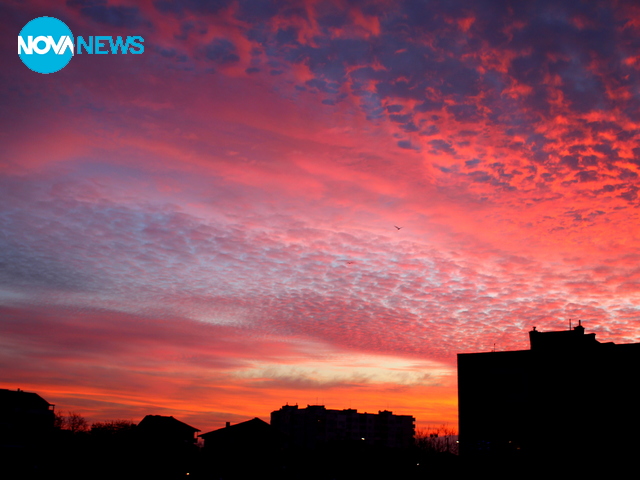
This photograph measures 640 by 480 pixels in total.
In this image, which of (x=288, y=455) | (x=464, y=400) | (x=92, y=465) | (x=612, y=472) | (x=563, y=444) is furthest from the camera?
(x=288, y=455)

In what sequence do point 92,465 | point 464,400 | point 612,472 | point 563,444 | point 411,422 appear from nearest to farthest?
point 612,472 < point 563,444 < point 464,400 < point 92,465 < point 411,422

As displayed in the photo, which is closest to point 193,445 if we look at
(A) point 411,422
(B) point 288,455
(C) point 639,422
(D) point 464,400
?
(B) point 288,455

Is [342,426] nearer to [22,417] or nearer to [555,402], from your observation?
[22,417]

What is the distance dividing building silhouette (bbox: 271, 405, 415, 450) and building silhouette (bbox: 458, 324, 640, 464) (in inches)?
4274

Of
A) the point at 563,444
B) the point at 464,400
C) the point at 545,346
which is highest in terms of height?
the point at 545,346

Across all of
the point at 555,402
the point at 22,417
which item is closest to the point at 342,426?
the point at 22,417

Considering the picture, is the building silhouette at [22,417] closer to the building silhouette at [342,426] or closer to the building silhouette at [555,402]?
the building silhouette at [555,402]

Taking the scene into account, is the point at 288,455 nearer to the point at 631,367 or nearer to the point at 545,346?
the point at 545,346

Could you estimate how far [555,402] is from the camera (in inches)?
1881

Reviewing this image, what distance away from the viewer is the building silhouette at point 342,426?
158 metres

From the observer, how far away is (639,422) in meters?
44.2

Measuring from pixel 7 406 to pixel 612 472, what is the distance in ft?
253

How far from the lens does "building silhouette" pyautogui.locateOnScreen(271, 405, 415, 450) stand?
157750 mm

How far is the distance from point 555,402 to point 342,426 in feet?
408
